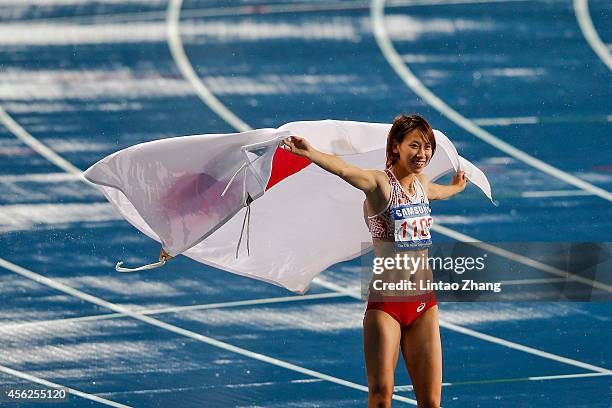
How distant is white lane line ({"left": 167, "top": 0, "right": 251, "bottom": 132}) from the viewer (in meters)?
6.48

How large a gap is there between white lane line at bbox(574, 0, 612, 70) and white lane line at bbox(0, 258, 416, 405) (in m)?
2.09

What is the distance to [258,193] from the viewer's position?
428 cm

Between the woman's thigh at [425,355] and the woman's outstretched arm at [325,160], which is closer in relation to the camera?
the woman's outstretched arm at [325,160]

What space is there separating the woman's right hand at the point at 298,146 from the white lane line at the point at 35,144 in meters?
2.50

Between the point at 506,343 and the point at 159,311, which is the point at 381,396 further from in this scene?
the point at 159,311

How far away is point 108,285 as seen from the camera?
6.23 meters

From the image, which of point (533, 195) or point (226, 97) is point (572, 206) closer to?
point (533, 195)

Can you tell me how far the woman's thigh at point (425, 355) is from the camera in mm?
4387

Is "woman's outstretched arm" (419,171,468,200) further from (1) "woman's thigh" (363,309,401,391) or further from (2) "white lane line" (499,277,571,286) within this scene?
(2) "white lane line" (499,277,571,286)

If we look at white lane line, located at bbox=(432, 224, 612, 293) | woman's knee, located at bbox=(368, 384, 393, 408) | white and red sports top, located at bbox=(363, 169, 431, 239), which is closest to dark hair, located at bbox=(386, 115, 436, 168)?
white and red sports top, located at bbox=(363, 169, 431, 239)

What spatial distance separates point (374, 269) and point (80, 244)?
230 centimetres

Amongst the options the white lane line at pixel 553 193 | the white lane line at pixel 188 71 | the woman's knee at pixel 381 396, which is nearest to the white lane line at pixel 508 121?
the white lane line at pixel 553 193

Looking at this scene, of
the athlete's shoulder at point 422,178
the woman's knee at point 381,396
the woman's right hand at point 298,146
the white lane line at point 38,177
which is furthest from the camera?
the white lane line at point 38,177

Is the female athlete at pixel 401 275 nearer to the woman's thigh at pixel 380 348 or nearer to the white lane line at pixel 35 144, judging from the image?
the woman's thigh at pixel 380 348
